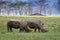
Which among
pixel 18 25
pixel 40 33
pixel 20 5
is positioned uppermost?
pixel 20 5

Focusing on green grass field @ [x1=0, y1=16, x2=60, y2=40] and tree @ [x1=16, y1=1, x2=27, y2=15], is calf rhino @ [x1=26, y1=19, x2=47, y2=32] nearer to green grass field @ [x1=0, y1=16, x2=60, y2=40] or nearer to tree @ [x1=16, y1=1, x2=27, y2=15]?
green grass field @ [x1=0, y1=16, x2=60, y2=40]

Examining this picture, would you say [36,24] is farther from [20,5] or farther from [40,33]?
[20,5]

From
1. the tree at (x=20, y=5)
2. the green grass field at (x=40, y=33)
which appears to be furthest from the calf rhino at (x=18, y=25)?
the tree at (x=20, y=5)

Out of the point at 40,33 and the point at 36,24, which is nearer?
the point at 40,33

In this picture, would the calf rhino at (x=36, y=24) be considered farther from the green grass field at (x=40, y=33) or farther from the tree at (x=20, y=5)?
the tree at (x=20, y=5)

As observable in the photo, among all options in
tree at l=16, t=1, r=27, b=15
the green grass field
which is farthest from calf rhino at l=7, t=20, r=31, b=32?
tree at l=16, t=1, r=27, b=15

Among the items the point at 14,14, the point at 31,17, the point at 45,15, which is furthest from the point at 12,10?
the point at 45,15

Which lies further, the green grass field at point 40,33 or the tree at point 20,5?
the tree at point 20,5

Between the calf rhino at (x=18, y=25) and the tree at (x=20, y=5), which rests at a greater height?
the tree at (x=20, y=5)

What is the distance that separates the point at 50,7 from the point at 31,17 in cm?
33

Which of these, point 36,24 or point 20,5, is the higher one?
point 20,5

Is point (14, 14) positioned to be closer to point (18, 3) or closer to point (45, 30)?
point (18, 3)

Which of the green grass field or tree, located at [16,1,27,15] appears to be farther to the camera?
tree, located at [16,1,27,15]

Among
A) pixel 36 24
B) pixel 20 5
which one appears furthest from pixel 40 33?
pixel 20 5
